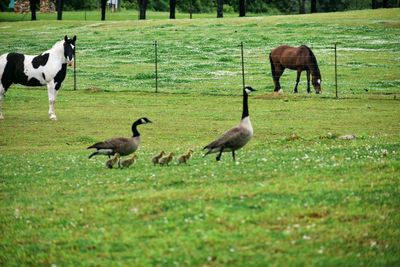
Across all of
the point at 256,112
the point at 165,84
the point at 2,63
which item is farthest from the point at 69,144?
the point at 165,84

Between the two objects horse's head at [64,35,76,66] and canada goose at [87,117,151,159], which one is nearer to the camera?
canada goose at [87,117,151,159]

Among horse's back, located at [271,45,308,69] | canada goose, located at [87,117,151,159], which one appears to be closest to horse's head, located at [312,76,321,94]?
horse's back, located at [271,45,308,69]

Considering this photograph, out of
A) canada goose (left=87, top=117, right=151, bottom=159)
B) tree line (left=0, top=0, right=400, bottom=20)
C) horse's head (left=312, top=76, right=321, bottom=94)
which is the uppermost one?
tree line (left=0, top=0, right=400, bottom=20)

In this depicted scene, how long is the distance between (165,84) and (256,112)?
14835mm

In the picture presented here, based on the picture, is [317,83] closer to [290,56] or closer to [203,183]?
[290,56]

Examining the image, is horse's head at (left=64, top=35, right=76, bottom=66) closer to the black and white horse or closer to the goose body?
the black and white horse

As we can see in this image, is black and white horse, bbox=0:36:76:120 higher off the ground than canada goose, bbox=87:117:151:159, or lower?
higher

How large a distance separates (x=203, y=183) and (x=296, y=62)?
29.9m

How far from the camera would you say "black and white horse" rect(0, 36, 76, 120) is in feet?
111

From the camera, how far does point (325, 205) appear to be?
13.5m

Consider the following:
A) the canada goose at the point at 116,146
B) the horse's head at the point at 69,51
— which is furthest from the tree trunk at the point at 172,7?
the canada goose at the point at 116,146

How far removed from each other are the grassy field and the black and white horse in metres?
1.49

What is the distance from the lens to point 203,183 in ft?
51.4

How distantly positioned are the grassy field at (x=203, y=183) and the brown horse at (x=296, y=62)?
1120 mm
